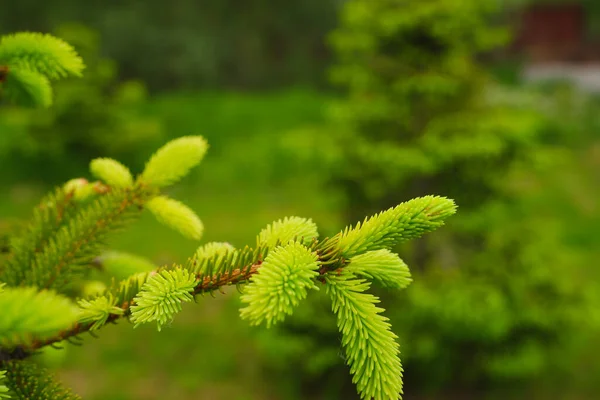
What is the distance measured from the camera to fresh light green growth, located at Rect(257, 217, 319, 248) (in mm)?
891

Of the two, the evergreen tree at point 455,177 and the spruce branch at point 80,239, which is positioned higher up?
the evergreen tree at point 455,177

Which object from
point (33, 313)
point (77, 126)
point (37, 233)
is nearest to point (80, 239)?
point (37, 233)

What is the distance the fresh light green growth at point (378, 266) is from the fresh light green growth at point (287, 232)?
104mm

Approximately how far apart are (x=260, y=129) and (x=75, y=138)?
15.1ft

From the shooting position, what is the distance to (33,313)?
23.9 inches

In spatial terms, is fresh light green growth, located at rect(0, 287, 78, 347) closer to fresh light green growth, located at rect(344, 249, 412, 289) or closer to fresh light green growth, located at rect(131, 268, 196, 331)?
fresh light green growth, located at rect(131, 268, 196, 331)

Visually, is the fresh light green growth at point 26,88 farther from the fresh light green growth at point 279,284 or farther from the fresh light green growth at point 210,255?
the fresh light green growth at point 279,284

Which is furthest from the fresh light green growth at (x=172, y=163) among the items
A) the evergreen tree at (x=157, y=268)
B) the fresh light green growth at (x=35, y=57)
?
the fresh light green growth at (x=35, y=57)

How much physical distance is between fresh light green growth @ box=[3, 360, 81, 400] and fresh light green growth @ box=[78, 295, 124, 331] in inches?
5.2

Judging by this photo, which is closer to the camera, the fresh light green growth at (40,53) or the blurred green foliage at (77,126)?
the fresh light green growth at (40,53)

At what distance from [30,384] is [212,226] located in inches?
299

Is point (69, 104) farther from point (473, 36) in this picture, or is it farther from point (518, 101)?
point (518, 101)

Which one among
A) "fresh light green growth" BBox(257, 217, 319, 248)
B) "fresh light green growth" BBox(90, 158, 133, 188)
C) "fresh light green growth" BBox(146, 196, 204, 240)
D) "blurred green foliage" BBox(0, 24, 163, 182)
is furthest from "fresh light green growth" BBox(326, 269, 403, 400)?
"blurred green foliage" BBox(0, 24, 163, 182)

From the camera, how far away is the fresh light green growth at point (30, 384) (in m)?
0.86
